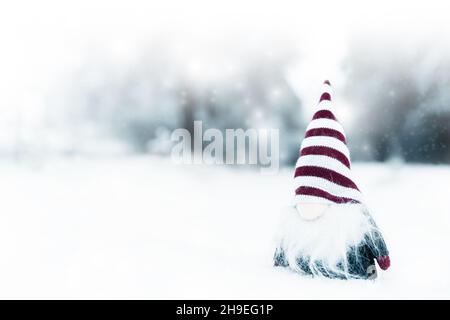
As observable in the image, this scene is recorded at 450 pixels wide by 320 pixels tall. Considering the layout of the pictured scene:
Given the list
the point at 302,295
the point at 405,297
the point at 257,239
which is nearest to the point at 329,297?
the point at 302,295

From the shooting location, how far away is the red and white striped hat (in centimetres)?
115

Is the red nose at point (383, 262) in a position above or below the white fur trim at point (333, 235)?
below

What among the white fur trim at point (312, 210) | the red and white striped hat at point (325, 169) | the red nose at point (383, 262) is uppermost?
the red and white striped hat at point (325, 169)

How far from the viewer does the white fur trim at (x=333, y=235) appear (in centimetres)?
116

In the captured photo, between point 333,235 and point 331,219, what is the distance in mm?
42

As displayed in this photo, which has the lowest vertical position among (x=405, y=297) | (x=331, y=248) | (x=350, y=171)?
(x=405, y=297)

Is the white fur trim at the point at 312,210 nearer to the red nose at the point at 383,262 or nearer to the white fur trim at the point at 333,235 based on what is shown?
the white fur trim at the point at 333,235

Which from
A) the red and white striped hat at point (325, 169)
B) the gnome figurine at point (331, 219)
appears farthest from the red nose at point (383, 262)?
the red and white striped hat at point (325, 169)

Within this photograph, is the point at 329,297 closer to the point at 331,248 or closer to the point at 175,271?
the point at 331,248

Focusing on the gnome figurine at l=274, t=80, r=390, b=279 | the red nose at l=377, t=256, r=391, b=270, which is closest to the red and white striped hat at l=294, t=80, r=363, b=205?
the gnome figurine at l=274, t=80, r=390, b=279

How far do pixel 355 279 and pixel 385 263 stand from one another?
0.09 meters

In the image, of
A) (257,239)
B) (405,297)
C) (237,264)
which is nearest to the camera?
(405,297)

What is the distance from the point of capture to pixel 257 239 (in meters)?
1.58

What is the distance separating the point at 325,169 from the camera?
1.15 m
